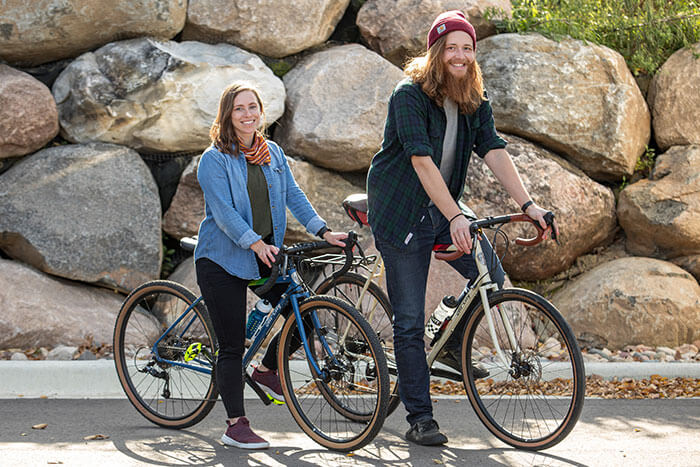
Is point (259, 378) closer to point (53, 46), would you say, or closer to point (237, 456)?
point (237, 456)

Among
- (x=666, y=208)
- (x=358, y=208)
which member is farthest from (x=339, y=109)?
(x=666, y=208)

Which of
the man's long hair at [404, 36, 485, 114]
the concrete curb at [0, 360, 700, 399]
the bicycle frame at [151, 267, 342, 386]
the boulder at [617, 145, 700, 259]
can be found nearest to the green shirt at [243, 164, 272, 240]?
the bicycle frame at [151, 267, 342, 386]

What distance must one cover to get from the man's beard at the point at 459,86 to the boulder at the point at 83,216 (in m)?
3.70

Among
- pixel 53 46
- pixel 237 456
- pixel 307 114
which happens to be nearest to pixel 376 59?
pixel 307 114

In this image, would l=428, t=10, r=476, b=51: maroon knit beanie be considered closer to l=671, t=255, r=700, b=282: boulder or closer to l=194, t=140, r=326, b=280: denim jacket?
l=194, t=140, r=326, b=280: denim jacket

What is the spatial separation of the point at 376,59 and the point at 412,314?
4198 millimetres

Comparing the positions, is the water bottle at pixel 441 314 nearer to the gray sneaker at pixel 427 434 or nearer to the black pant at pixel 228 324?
the gray sneaker at pixel 427 434

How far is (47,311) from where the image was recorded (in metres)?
6.57

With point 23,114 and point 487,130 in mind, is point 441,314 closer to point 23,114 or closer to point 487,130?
point 487,130

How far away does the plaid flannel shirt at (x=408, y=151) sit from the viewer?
4.09 meters

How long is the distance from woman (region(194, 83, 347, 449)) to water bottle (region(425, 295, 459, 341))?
24.5 inches

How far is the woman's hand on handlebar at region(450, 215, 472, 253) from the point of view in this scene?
13.0ft

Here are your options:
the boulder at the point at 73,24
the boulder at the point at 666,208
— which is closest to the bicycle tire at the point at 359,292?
the boulder at the point at 666,208

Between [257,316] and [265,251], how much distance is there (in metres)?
0.54
